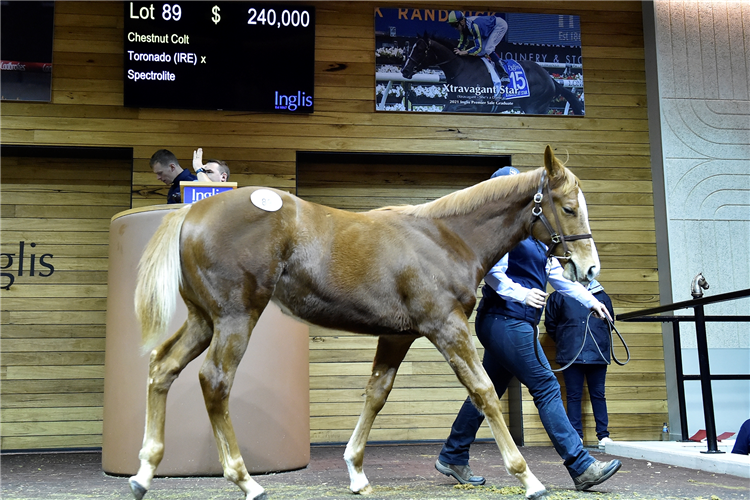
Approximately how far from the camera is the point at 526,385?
3277 mm

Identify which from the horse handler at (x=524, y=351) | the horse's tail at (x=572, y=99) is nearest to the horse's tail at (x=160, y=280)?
the horse handler at (x=524, y=351)

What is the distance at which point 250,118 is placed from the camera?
20.1 feet

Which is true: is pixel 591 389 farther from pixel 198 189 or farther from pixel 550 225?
pixel 198 189

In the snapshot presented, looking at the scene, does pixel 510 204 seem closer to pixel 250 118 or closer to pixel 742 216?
pixel 250 118

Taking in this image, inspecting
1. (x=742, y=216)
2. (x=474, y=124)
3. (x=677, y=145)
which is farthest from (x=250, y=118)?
(x=742, y=216)

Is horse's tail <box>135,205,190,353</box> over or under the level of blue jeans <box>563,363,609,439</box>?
over

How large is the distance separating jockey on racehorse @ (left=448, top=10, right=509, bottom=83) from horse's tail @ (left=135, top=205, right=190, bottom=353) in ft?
14.0

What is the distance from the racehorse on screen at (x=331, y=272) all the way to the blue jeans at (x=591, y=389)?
2876 millimetres

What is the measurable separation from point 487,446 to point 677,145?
3278 millimetres

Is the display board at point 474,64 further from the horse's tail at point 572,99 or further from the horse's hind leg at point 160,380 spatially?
the horse's hind leg at point 160,380

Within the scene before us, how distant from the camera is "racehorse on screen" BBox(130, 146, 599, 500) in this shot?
2.73m

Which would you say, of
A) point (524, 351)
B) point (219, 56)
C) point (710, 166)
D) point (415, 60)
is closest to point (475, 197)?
point (524, 351)

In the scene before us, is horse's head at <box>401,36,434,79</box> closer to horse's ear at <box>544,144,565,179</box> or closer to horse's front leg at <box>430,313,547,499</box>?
horse's ear at <box>544,144,565,179</box>

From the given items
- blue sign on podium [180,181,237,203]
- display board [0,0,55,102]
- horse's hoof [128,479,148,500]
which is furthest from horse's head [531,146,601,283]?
display board [0,0,55,102]
